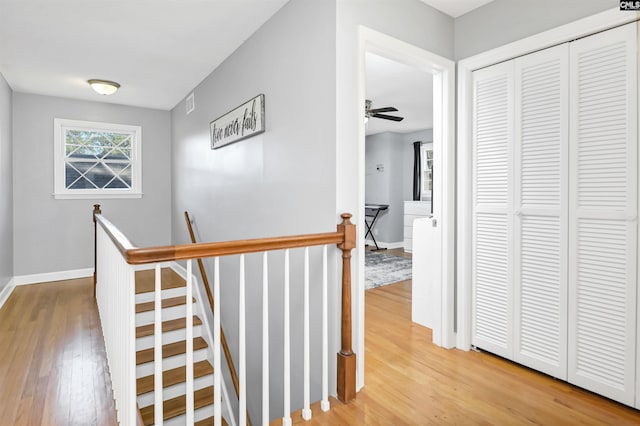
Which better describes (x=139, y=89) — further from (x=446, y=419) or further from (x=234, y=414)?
(x=446, y=419)

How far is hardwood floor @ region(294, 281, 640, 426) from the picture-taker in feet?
5.76

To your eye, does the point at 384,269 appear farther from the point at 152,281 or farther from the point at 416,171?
the point at 152,281

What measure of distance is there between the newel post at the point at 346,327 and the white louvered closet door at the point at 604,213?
1274 millimetres

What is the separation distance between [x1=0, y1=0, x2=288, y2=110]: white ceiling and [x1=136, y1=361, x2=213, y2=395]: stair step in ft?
9.29

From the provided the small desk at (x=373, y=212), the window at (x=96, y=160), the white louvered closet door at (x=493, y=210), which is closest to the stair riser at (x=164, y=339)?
the white louvered closet door at (x=493, y=210)

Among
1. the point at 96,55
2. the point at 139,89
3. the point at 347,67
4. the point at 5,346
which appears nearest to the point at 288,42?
the point at 347,67

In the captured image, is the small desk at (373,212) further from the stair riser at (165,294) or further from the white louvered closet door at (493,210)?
the white louvered closet door at (493,210)

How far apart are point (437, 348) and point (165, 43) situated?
3297 mm

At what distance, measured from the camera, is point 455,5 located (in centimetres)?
238

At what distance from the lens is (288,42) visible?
2.37 m

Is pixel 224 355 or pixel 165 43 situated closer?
pixel 165 43

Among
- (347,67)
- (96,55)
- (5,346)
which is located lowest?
(5,346)

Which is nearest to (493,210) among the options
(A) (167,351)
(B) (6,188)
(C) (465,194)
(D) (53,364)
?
(C) (465,194)

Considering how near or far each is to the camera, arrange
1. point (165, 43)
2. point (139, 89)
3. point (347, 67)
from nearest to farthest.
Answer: point (347, 67)
point (165, 43)
point (139, 89)
